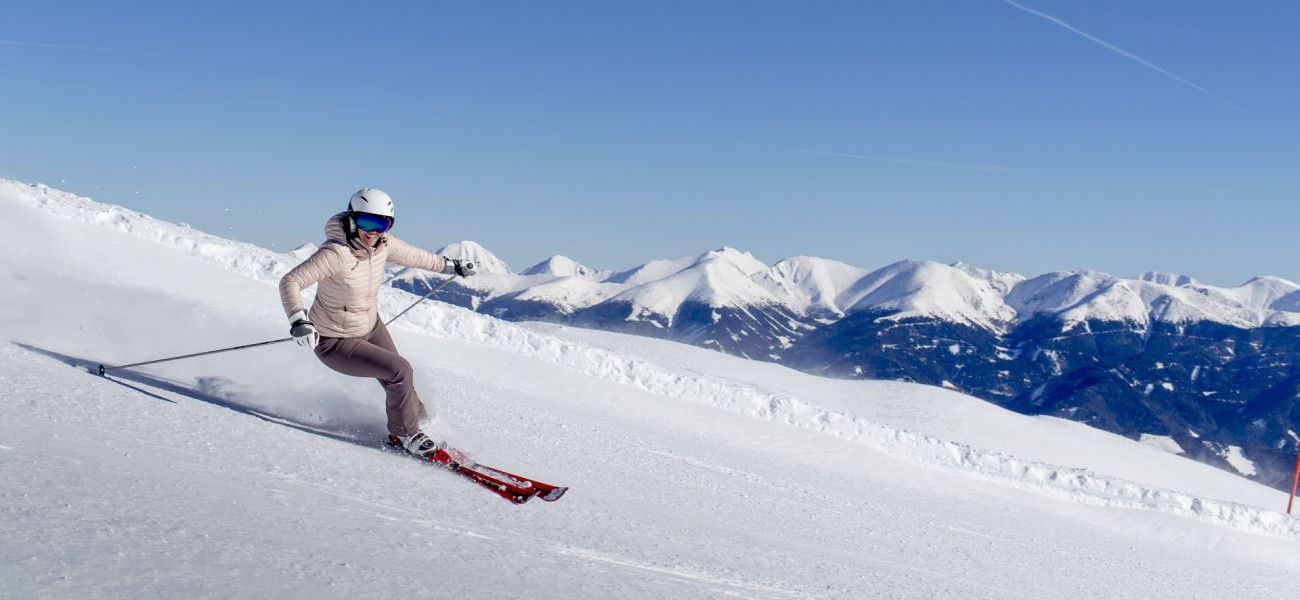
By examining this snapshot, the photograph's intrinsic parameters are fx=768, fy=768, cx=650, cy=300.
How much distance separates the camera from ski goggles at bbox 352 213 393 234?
6.65 metres

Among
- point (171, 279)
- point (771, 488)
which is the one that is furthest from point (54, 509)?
point (171, 279)

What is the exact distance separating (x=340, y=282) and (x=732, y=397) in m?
12.1

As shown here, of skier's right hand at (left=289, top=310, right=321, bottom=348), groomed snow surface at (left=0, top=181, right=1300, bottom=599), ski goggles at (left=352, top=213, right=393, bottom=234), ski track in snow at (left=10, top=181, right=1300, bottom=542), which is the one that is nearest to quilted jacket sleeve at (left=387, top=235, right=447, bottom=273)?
ski goggles at (left=352, top=213, right=393, bottom=234)

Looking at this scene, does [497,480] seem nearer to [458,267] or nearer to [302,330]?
[302,330]

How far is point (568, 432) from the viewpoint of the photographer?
1087cm

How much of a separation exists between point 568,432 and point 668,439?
8.42ft

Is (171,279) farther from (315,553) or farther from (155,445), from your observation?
(315,553)

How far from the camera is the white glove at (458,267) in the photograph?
8273 mm

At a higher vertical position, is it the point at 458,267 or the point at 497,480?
the point at 458,267

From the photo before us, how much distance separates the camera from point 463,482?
6.34 meters

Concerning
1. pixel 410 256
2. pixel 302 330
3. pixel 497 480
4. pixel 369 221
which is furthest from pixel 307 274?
pixel 497 480

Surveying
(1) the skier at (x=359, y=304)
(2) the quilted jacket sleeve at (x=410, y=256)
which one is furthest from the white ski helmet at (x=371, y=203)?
(2) the quilted jacket sleeve at (x=410, y=256)

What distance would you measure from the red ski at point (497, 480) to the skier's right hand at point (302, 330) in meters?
1.30

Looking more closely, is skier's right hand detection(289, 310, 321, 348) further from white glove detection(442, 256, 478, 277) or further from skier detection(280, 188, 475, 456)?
white glove detection(442, 256, 478, 277)
